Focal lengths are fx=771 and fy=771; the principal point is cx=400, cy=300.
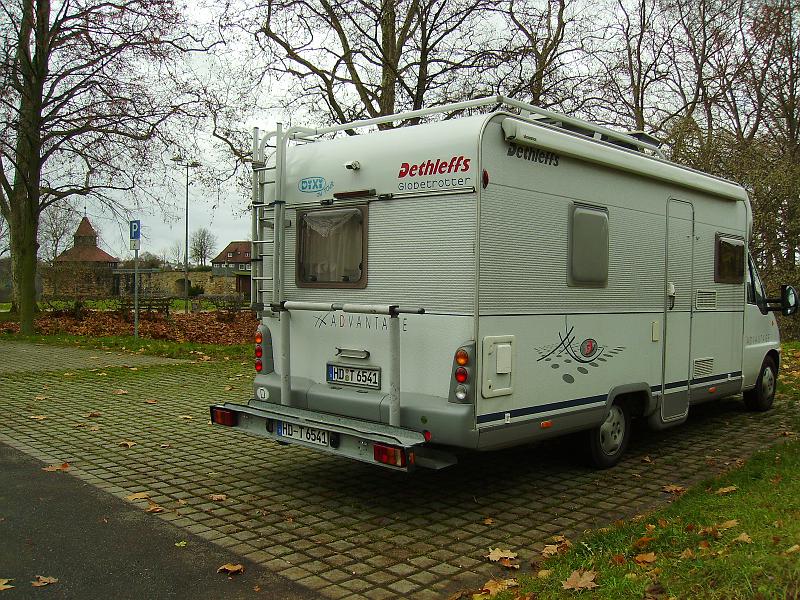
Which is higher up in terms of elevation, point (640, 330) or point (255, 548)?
point (640, 330)

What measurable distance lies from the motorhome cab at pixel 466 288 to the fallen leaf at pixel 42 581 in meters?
1.94

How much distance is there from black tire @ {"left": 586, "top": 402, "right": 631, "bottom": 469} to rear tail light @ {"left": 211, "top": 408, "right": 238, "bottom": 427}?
2954 mm

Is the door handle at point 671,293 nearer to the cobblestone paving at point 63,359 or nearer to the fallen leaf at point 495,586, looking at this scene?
the fallen leaf at point 495,586

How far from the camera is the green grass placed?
14.9 meters

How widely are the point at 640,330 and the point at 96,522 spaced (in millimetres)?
4643

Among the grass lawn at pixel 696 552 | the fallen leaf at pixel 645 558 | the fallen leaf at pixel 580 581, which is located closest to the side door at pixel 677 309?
the grass lawn at pixel 696 552

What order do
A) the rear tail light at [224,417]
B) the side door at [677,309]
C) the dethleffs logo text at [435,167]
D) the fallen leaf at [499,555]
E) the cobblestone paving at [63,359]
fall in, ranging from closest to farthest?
the fallen leaf at [499,555] → the dethleffs logo text at [435,167] → the rear tail light at [224,417] → the side door at [677,309] → the cobblestone paving at [63,359]

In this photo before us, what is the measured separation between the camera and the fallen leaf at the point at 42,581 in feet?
13.7

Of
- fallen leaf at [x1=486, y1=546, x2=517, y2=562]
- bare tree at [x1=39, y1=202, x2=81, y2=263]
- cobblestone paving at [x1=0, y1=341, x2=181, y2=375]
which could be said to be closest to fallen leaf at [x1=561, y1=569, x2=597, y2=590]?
fallen leaf at [x1=486, y1=546, x2=517, y2=562]

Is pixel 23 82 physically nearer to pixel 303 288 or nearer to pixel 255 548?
pixel 303 288

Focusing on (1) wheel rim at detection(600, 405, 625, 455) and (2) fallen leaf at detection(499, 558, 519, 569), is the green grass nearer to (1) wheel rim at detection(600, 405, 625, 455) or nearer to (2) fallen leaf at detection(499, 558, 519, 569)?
(1) wheel rim at detection(600, 405, 625, 455)

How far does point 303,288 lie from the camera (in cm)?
639

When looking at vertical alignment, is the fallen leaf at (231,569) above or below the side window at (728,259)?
below

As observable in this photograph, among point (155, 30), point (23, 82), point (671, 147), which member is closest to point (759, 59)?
point (671, 147)
